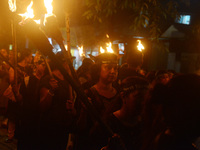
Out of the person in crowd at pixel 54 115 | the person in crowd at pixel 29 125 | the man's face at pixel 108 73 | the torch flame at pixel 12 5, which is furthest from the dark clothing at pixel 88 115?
the torch flame at pixel 12 5

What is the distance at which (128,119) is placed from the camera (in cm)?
243

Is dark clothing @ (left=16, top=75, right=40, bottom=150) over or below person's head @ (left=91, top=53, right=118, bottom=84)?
below

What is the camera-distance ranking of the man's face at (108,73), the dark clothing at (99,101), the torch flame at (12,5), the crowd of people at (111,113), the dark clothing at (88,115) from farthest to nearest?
the man's face at (108,73) < the dark clothing at (99,101) < the dark clothing at (88,115) < the crowd of people at (111,113) < the torch flame at (12,5)

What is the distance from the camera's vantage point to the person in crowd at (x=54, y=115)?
3209 mm

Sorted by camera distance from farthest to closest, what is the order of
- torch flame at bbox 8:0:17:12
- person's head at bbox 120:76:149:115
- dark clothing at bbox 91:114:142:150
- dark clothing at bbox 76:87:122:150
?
dark clothing at bbox 76:87:122:150, person's head at bbox 120:76:149:115, dark clothing at bbox 91:114:142:150, torch flame at bbox 8:0:17:12

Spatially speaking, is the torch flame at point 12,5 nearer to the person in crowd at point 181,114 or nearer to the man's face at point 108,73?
the person in crowd at point 181,114

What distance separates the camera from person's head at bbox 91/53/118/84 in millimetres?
3633

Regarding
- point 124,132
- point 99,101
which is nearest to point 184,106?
point 124,132

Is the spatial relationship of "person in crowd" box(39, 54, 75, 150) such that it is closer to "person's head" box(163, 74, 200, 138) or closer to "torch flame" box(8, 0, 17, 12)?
"torch flame" box(8, 0, 17, 12)

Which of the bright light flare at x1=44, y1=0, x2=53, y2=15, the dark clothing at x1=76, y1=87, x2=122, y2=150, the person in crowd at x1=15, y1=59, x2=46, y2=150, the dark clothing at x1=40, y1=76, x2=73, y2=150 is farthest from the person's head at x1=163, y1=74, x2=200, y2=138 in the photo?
the person in crowd at x1=15, y1=59, x2=46, y2=150

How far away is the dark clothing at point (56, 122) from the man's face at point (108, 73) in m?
0.69

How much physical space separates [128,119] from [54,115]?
1331 millimetres

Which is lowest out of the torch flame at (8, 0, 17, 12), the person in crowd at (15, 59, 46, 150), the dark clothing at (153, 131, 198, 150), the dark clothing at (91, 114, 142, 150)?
the person in crowd at (15, 59, 46, 150)

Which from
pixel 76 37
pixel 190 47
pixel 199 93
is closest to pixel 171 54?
pixel 190 47
